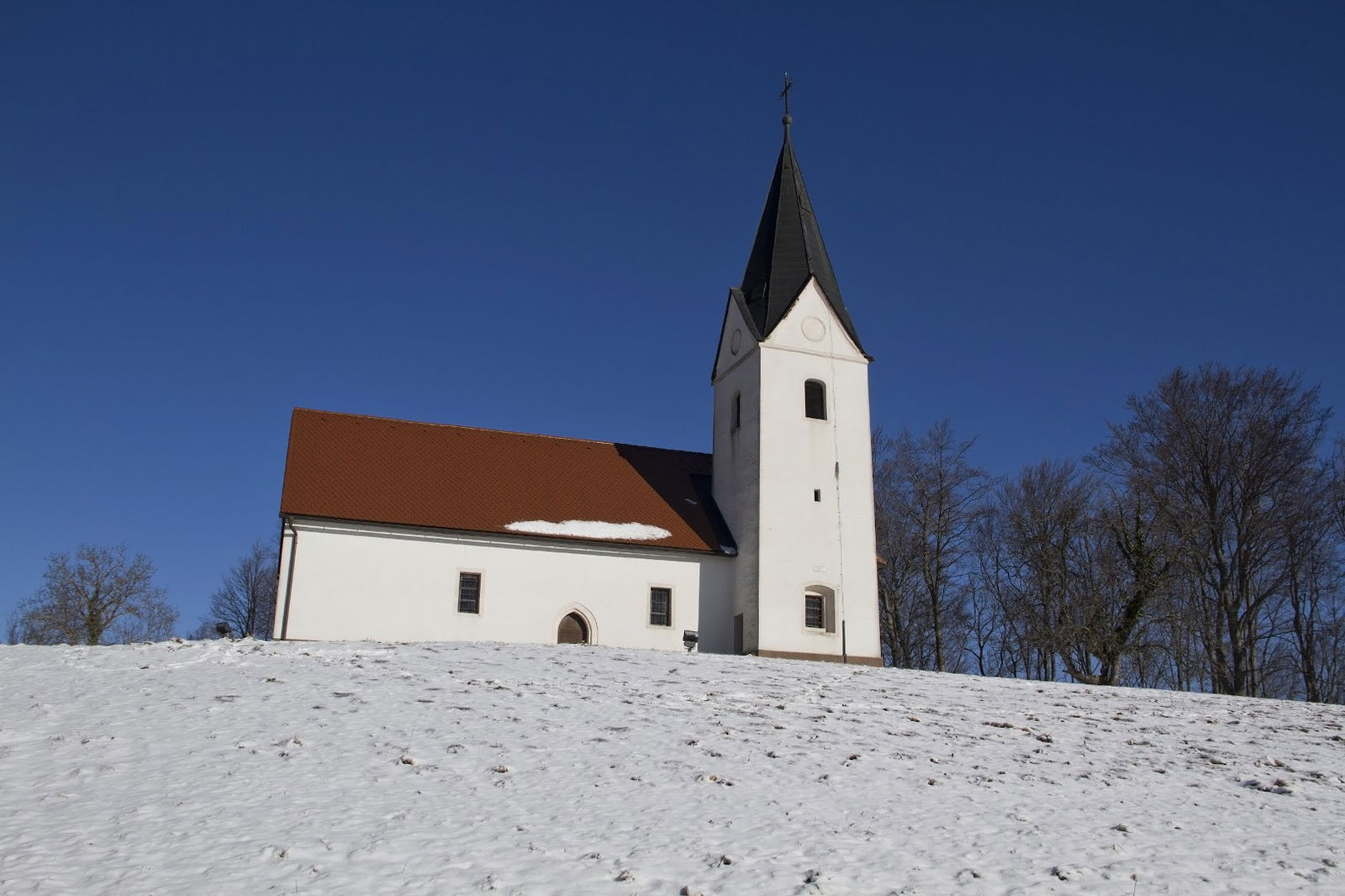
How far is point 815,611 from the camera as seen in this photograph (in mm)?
29797

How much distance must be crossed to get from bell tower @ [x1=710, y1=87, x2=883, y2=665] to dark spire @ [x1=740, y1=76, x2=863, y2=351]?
5cm

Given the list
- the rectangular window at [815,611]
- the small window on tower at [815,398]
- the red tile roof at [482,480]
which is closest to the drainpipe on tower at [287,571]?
the red tile roof at [482,480]

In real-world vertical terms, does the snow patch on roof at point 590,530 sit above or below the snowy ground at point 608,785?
above

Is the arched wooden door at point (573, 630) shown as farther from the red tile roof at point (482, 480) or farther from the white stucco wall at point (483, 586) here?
the red tile roof at point (482, 480)

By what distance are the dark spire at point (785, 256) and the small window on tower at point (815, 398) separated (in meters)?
1.81

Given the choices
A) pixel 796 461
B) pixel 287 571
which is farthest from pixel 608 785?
pixel 796 461

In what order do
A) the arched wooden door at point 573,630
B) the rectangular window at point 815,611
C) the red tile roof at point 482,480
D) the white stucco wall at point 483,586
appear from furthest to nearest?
1. the rectangular window at point 815,611
2. the arched wooden door at point 573,630
3. the red tile roof at point 482,480
4. the white stucco wall at point 483,586

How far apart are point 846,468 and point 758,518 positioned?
9.76 feet

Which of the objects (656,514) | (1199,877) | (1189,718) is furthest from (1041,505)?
(1199,877)

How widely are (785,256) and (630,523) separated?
367 inches

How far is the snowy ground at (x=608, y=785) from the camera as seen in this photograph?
1048cm

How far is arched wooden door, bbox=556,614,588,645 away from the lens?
29172 millimetres

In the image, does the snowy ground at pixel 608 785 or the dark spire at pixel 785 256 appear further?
the dark spire at pixel 785 256

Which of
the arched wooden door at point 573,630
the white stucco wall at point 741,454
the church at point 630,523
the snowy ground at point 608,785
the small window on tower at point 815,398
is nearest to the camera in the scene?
the snowy ground at point 608,785
